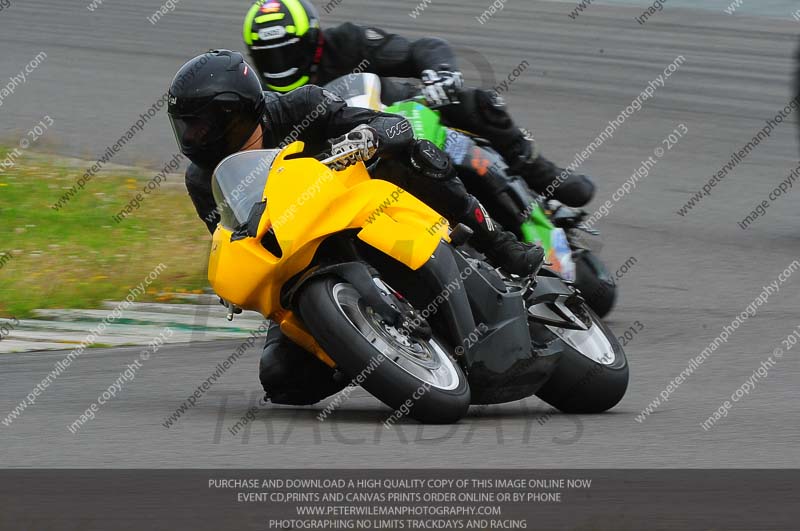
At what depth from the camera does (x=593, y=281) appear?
8.21m

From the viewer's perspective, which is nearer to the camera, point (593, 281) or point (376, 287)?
point (376, 287)

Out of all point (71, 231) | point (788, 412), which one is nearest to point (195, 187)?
point (788, 412)

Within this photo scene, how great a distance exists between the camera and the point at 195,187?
613cm

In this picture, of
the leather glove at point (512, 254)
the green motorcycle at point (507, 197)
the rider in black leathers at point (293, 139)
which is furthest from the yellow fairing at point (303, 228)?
the green motorcycle at point (507, 197)

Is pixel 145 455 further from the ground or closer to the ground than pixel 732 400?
closer to the ground

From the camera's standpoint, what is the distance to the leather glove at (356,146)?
17.7ft

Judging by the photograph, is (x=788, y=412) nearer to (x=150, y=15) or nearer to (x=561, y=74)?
(x=561, y=74)

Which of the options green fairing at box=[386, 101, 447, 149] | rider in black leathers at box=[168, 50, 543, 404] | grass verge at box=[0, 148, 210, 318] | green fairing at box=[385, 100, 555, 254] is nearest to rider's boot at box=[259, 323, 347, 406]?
rider in black leathers at box=[168, 50, 543, 404]

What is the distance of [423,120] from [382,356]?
2.36m

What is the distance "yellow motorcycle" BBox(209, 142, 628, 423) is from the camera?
16.8 feet

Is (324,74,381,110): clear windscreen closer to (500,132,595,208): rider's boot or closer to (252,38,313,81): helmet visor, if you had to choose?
(252,38,313,81): helmet visor

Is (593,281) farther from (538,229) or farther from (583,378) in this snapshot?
(583,378)

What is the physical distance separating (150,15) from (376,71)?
11611mm

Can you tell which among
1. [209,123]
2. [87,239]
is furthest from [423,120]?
[87,239]
